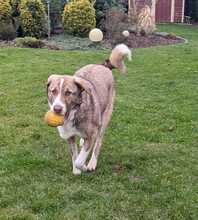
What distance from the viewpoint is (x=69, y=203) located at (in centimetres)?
441

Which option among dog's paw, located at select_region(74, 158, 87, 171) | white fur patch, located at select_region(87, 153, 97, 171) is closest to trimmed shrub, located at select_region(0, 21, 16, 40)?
white fur patch, located at select_region(87, 153, 97, 171)

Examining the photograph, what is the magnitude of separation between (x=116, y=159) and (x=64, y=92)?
140cm

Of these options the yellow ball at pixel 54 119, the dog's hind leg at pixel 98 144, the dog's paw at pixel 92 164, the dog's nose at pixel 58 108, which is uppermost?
the dog's nose at pixel 58 108

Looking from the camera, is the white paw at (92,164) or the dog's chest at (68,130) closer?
the dog's chest at (68,130)

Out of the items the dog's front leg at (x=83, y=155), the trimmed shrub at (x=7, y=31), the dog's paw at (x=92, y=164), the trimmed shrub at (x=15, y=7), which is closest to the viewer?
the dog's front leg at (x=83, y=155)

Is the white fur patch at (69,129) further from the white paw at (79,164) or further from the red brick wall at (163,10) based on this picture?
the red brick wall at (163,10)

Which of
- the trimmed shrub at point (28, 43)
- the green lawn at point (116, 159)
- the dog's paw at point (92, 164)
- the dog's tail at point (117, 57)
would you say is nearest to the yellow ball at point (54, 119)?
the green lawn at point (116, 159)

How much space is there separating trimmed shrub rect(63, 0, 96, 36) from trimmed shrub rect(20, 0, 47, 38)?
892 mm

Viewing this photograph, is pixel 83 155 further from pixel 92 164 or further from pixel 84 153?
pixel 92 164

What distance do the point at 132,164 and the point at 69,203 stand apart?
3.78 feet

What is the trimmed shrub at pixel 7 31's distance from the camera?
14081 millimetres

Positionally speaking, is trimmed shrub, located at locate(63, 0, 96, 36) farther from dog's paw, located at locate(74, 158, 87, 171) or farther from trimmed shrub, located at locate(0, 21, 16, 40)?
dog's paw, located at locate(74, 158, 87, 171)

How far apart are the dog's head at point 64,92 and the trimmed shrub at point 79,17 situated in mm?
11234

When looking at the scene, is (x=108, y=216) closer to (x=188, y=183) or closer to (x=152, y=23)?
(x=188, y=183)
